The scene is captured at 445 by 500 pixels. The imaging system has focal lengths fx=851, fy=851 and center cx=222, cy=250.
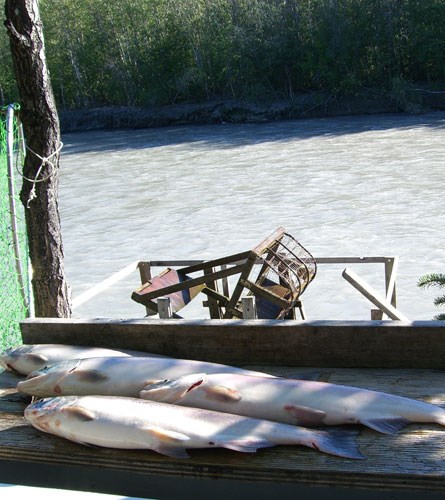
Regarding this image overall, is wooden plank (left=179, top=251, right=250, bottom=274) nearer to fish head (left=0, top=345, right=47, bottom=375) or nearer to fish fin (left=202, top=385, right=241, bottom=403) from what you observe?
fish head (left=0, top=345, right=47, bottom=375)

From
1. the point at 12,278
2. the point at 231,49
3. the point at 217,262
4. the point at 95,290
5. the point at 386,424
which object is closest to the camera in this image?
the point at 386,424

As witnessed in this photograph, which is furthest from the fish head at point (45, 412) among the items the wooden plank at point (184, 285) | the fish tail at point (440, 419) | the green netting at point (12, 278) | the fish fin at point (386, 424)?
the wooden plank at point (184, 285)

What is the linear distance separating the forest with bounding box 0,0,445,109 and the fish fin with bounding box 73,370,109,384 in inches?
1312

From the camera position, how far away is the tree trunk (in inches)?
200

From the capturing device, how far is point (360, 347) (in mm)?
3094

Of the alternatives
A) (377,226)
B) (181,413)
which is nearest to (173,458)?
(181,413)

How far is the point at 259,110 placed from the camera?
3619cm

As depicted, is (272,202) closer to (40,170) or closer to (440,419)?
(40,170)

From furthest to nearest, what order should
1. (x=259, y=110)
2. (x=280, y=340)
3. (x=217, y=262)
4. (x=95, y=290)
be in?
(x=259, y=110), (x=217, y=262), (x=95, y=290), (x=280, y=340)

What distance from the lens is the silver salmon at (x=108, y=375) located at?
2820 millimetres

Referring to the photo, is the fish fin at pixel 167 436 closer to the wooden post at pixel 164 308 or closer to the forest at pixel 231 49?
the wooden post at pixel 164 308

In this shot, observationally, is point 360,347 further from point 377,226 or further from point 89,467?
point 377,226

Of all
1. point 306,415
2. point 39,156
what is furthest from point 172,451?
point 39,156

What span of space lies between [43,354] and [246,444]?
3.65 ft
